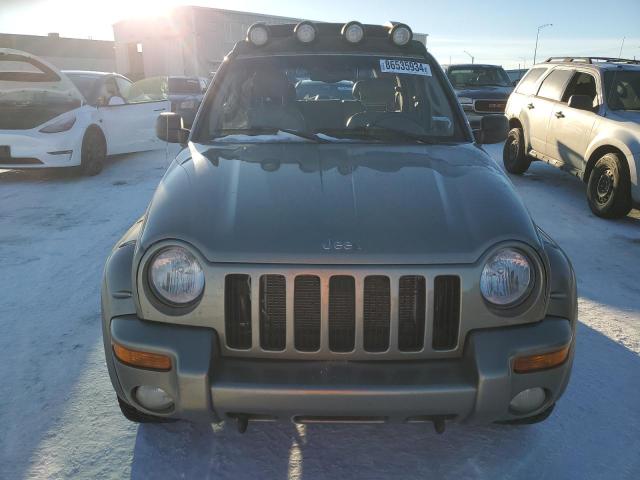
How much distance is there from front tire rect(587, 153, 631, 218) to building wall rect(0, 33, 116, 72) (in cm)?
4656

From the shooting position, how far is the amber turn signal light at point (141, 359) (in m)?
1.84

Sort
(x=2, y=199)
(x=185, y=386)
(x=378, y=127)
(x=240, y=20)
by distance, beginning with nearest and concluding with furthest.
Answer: (x=185, y=386), (x=378, y=127), (x=2, y=199), (x=240, y=20)

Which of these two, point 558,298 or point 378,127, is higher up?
point 378,127

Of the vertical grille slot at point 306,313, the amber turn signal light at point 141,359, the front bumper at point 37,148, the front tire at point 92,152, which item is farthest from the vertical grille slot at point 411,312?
the front tire at point 92,152

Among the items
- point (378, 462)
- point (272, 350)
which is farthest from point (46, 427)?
point (378, 462)

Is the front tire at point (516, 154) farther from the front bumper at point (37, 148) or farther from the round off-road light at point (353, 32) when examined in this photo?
the front bumper at point (37, 148)

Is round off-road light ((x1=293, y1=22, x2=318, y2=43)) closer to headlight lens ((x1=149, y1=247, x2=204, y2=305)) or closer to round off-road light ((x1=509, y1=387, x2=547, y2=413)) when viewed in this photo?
headlight lens ((x1=149, y1=247, x2=204, y2=305))

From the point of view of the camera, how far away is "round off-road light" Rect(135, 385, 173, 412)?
1915 mm

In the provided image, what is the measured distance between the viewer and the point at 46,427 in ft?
7.84

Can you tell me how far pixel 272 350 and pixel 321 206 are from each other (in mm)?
578

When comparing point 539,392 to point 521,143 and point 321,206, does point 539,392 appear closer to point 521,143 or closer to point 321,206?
point 321,206

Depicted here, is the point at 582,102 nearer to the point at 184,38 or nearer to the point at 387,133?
the point at 387,133

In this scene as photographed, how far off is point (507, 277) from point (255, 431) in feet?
4.23

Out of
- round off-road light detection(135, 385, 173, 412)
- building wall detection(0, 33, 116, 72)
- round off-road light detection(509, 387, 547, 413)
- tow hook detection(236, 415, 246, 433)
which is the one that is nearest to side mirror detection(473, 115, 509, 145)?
round off-road light detection(509, 387, 547, 413)
